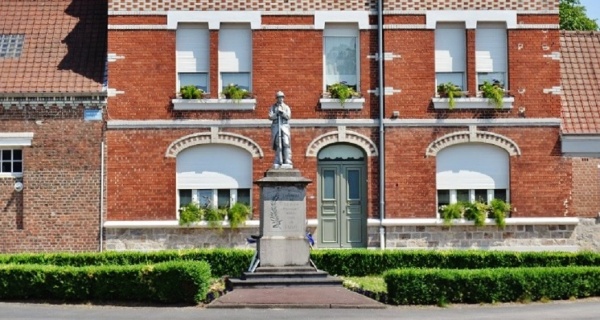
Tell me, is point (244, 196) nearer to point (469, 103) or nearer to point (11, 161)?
point (11, 161)

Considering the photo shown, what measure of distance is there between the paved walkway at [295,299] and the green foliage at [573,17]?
82.4 ft

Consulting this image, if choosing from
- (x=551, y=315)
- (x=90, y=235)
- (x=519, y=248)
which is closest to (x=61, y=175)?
(x=90, y=235)

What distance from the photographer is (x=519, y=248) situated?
29.9 meters

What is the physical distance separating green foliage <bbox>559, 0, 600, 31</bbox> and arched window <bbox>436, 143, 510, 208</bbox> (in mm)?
15672

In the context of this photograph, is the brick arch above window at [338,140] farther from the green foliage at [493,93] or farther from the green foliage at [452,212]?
the green foliage at [493,93]

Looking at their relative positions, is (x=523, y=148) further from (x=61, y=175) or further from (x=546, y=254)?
(x=61, y=175)

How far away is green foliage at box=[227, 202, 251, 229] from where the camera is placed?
29.4m

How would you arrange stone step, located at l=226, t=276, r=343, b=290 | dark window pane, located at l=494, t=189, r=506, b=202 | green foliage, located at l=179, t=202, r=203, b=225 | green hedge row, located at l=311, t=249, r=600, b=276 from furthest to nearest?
dark window pane, located at l=494, t=189, r=506, b=202
green foliage, located at l=179, t=202, r=203, b=225
green hedge row, located at l=311, t=249, r=600, b=276
stone step, located at l=226, t=276, r=343, b=290

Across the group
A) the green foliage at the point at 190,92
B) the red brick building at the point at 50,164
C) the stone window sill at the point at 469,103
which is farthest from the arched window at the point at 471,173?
the red brick building at the point at 50,164

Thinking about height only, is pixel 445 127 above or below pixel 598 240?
above

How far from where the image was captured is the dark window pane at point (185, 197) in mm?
29859

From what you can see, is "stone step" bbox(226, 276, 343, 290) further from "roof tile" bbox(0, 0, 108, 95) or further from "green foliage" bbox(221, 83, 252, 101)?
"roof tile" bbox(0, 0, 108, 95)

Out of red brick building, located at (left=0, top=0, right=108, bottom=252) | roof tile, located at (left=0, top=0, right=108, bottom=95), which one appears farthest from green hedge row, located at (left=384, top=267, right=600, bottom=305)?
roof tile, located at (left=0, top=0, right=108, bottom=95)

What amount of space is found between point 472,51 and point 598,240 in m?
6.26
